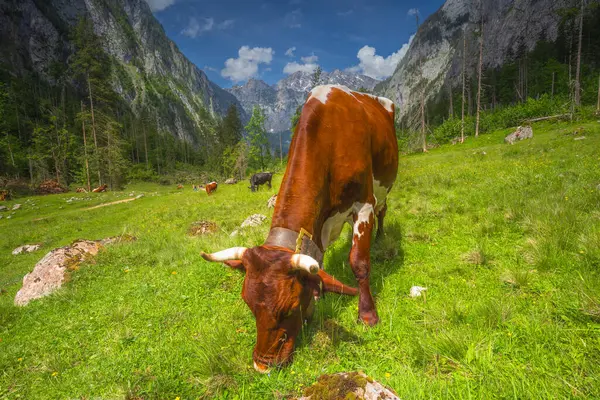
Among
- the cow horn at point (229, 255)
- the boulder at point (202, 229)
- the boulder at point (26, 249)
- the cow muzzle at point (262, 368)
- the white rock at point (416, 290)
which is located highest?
the cow horn at point (229, 255)

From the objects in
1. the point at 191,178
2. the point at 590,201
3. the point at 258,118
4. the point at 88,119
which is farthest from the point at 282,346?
the point at 191,178

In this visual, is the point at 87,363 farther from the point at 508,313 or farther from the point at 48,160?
the point at 48,160

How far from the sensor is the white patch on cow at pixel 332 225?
4.09 meters

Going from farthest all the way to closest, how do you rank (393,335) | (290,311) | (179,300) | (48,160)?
(48,160) → (179,300) → (393,335) → (290,311)

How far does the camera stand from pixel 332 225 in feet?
13.7

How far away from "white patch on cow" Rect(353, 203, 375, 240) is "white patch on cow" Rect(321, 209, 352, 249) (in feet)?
0.44

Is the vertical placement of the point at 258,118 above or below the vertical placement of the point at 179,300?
above

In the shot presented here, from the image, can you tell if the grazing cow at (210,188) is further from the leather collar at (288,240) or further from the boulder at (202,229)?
the leather collar at (288,240)

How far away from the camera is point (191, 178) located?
67500 millimetres

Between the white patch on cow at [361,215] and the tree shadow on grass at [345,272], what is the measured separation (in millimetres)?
999

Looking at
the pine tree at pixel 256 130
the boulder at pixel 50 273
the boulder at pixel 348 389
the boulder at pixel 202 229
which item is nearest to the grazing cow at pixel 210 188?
the boulder at pixel 202 229

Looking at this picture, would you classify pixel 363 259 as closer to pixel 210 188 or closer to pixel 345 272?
pixel 345 272

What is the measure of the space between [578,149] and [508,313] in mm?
14499

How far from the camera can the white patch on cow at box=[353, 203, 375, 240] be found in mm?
4202
